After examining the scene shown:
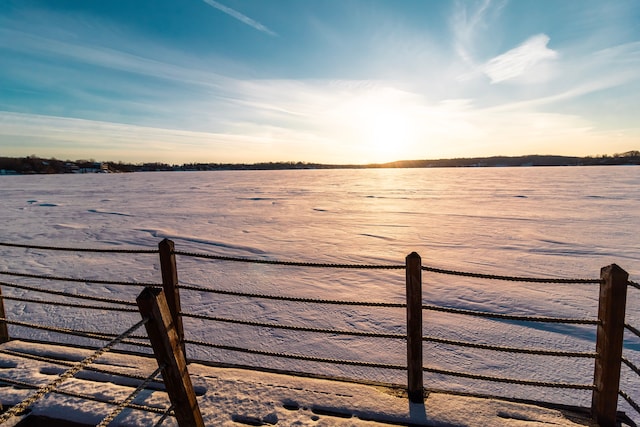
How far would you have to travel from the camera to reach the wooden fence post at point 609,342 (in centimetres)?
252

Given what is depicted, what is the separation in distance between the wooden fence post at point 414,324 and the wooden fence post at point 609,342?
1322 mm

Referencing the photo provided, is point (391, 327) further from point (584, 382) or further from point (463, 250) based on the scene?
point (463, 250)

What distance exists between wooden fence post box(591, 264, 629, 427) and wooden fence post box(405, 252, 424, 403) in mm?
1322

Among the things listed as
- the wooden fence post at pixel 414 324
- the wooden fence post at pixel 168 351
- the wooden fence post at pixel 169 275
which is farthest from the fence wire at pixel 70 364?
the wooden fence post at pixel 414 324

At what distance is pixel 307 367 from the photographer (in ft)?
15.6

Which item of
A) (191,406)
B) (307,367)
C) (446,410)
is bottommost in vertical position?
(307,367)

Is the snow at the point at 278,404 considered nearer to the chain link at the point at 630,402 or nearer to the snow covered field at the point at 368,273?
the chain link at the point at 630,402

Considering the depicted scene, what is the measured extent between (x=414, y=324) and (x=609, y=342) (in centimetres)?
142

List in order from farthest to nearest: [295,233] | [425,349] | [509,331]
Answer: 1. [295,233]
2. [509,331]
3. [425,349]

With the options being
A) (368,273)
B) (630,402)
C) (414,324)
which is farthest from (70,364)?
(368,273)

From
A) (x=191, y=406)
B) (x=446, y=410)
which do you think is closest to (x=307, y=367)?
(x=446, y=410)

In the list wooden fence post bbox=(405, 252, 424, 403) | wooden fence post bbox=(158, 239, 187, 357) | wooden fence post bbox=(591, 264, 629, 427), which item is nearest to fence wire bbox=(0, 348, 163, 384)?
wooden fence post bbox=(158, 239, 187, 357)

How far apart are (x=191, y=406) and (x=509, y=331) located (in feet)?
16.9

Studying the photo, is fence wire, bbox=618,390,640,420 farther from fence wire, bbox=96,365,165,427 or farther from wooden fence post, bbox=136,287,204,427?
fence wire, bbox=96,365,165,427
